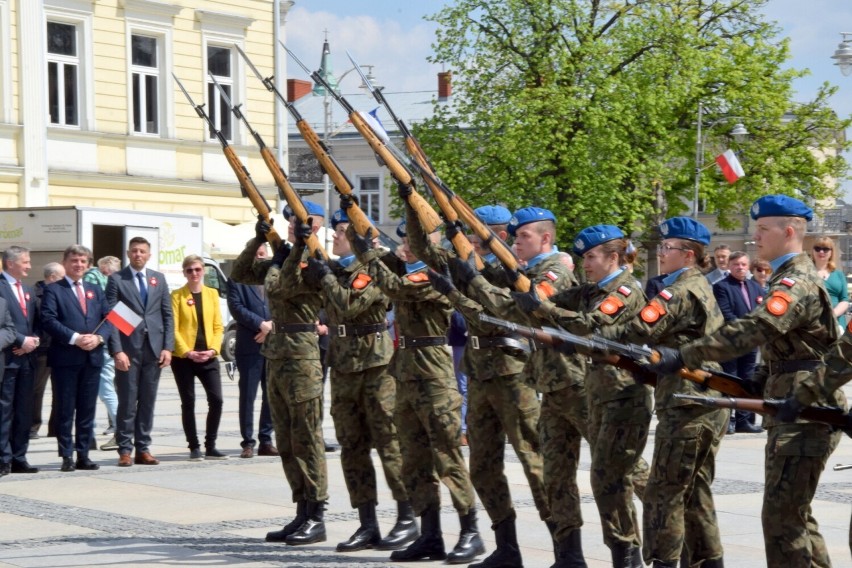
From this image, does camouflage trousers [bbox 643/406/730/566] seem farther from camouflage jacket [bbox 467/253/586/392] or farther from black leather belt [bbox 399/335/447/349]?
black leather belt [bbox 399/335/447/349]

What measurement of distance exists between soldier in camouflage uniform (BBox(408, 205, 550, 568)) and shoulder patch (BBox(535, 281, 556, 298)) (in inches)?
12.1

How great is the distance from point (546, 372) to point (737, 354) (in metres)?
1.55

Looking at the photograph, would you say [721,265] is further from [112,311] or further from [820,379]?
[820,379]

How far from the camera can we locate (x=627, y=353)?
Answer: 20.7 ft

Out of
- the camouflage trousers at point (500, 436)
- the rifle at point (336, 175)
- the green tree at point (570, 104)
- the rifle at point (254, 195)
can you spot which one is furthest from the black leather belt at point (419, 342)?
the green tree at point (570, 104)

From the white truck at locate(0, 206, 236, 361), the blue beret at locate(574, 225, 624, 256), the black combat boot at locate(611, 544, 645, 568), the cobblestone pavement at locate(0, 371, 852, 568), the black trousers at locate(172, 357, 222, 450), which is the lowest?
the cobblestone pavement at locate(0, 371, 852, 568)

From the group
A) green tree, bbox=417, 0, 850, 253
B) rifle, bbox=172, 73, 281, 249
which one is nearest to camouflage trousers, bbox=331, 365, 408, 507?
rifle, bbox=172, 73, 281, 249

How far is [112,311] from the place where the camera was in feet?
43.2

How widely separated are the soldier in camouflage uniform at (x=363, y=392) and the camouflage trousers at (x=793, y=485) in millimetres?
3148

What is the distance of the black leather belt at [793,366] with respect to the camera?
20.8ft

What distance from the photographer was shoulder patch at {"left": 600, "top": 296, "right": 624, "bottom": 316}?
23.5 ft

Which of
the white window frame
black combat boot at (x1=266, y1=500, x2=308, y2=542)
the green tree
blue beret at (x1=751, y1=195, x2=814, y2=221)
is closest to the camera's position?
blue beret at (x1=751, y1=195, x2=814, y2=221)

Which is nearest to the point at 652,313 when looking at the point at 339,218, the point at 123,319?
the point at 339,218

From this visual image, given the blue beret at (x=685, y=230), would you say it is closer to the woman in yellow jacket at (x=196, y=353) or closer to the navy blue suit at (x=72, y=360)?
the navy blue suit at (x=72, y=360)
